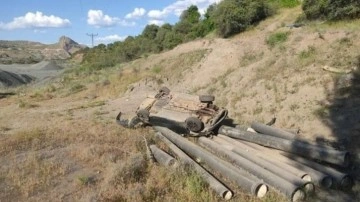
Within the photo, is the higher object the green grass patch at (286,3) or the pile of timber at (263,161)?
the green grass patch at (286,3)

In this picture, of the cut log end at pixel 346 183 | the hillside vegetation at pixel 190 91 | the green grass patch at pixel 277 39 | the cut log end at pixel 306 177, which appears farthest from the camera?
the green grass patch at pixel 277 39

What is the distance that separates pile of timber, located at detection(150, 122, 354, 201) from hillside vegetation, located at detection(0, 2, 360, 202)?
23 cm

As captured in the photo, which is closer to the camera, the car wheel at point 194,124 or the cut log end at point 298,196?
the cut log end at point 298,196

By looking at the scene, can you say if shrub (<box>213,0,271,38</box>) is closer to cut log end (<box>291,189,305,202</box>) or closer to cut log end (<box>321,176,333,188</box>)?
cut log end (<box>321,176,333,188</box>)

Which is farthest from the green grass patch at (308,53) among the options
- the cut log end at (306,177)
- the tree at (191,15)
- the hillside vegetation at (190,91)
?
the tree at (191,15)

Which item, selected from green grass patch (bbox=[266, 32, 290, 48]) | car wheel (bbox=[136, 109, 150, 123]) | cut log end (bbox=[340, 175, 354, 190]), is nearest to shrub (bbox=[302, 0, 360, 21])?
green grass patch (bbox=[266, 32, 290, 48])

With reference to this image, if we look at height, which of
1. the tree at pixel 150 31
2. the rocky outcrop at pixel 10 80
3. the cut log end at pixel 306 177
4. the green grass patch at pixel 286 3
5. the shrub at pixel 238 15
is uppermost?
the green grass patch at pixel 286 3

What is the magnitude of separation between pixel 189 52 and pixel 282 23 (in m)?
6.60

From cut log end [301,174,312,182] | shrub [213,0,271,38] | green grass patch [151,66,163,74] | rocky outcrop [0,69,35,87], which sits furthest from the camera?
rocky outcrop [0,69,35,87]

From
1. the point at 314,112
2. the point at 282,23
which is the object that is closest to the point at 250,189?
the point at 314,112

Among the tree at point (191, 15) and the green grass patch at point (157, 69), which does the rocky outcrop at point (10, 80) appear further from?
the green grass patch at point (157, 69)

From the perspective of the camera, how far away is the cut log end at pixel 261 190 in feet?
27.7

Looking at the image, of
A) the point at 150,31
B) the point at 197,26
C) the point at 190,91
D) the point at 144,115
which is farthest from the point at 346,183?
the point at 150,31

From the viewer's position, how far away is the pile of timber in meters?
8.47
